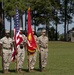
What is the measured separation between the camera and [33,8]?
6912 cm

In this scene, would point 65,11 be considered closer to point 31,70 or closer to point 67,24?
point 67,24

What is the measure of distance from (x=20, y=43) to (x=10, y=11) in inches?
1838

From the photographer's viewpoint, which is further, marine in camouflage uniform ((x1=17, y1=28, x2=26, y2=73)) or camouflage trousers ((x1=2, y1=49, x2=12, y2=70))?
marine in camouflage uniform ((x1=17, y1=28, x2=26, y2=73))

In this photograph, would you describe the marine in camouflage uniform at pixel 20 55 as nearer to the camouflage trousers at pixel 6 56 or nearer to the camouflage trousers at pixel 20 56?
the camouflage trousers at pixel 20 56

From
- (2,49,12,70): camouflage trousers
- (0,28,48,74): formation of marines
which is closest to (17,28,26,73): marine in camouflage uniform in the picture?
(0,28,48,74): formation of marines

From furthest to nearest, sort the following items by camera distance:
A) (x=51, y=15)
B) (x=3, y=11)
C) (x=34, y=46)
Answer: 1. (x=51, y=15)
2. (x=3, y=11)
3. (x=34, y=46)

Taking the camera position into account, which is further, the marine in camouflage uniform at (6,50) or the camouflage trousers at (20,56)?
the camouflage trousers at (20,56)

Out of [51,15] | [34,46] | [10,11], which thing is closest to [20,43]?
[34,46]

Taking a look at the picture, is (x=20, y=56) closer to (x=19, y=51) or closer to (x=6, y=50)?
Result: (x=19, y=51)

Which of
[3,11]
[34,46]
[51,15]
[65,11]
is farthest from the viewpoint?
[65,11]

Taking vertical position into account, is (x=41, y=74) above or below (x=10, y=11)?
below

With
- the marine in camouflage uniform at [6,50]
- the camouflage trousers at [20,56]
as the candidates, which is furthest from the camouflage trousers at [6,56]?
the camouflage trousers at [20,56]

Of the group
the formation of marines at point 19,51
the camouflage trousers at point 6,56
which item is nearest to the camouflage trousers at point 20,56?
the formation of marines at point 19,51

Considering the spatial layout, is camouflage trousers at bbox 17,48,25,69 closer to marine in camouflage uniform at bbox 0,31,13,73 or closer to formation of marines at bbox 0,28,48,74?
formation of marines at bbox 0,28,48,74
